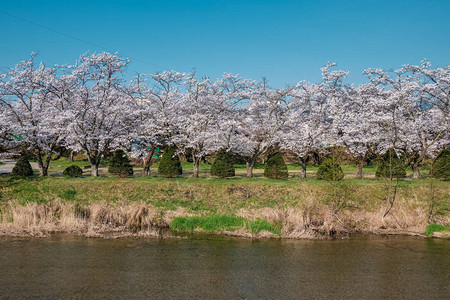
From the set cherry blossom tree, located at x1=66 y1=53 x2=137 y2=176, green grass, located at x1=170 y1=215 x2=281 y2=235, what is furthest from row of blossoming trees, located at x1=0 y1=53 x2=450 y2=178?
green grass, located at x1=170 y1=215 x2=281 y2=235

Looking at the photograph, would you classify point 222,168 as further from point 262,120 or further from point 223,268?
point 223,268

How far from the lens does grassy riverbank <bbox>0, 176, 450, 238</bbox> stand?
68.2 ft

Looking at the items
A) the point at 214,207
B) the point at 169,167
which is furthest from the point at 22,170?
the point at 214,207

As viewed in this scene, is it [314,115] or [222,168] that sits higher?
[314,115]

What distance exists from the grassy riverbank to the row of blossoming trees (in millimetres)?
4480

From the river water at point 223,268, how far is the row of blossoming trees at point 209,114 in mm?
13301

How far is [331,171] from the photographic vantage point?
2778 cm

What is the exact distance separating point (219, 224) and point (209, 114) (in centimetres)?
1296

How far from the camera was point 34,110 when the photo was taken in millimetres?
30797

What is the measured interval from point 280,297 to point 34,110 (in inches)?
1047

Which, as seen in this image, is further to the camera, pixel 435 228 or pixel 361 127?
pixel 361 127

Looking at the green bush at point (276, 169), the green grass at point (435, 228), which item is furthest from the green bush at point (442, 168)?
the green bush at point (276, 169)

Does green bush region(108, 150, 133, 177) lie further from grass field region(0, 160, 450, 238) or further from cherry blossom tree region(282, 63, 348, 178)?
cherry blossom tree region(282, 63, 348, 178)

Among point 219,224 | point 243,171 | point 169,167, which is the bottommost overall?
point 219,224
